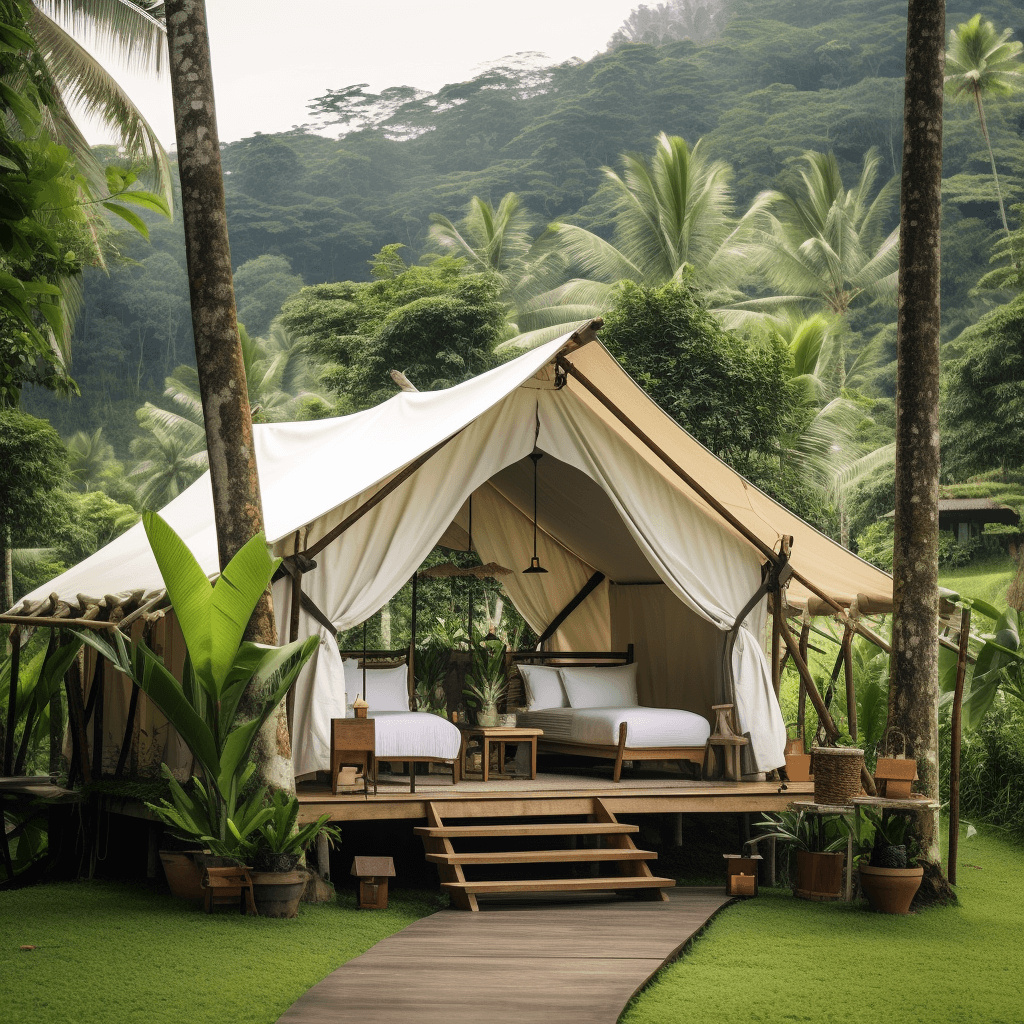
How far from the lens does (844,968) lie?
16.4 ft

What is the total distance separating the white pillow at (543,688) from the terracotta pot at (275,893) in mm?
3467

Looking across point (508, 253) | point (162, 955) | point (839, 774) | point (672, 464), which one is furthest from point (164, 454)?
point (162, 955)

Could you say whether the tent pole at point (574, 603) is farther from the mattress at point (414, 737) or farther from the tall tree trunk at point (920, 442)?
the tall tree trunk at point (920, 442)

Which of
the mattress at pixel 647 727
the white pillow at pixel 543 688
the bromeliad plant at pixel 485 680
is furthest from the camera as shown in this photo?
the white pillow at pixel 543 688

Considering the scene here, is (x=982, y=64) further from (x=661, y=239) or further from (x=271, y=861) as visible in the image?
(x=271, y=861)

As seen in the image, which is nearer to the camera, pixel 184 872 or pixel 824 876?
pixel 184 872

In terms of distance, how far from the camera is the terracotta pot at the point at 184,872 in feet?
19.8

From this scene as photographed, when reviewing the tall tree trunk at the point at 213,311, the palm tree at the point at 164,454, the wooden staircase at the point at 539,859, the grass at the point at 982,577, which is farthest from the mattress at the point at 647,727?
the palm tree at the point at 164,454

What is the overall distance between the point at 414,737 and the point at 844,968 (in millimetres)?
2915

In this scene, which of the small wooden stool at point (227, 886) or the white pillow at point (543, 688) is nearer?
the small wooden stool at point (227, 886)

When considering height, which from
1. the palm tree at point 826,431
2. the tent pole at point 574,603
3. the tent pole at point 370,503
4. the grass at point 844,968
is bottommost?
the grass at point 844,968

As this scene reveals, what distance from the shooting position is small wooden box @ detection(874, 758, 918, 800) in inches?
242

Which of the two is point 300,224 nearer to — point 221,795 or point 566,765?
point 566,765

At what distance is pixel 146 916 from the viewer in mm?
5723
